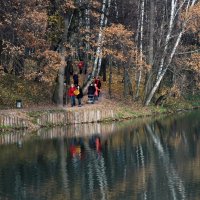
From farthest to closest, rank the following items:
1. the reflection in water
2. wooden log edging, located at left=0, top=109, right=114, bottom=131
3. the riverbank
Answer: the riverbank < wooden log edging, located at left=0, top=109, right=114, bottom=131 < the reflection in water

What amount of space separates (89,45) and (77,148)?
17.9 meters

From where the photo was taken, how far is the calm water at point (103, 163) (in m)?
21.7

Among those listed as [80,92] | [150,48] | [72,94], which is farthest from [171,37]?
[72,94]

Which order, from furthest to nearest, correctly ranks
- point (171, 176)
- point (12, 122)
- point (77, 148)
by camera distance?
point (12, 122) < point (77, 148) < point (171, 176)

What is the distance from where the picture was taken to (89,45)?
4969 centimetres

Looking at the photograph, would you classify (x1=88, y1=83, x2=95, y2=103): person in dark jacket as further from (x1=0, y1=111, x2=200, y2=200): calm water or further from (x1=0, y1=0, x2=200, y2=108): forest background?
(x1=0, y1=111, x2=200, y2=200): calm water

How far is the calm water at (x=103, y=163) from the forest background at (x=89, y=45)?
5891 mm

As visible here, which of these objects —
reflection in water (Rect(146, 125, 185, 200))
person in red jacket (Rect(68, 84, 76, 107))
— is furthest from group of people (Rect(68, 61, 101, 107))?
reflection in water (Rect(146, 125, 185, 200))

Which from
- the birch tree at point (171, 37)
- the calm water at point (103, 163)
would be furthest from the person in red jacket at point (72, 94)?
the birch tree at point (171, 37)

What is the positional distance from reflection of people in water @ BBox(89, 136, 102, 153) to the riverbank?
622 cm

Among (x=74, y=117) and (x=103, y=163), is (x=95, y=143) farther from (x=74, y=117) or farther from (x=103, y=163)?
(x=74, y=117)

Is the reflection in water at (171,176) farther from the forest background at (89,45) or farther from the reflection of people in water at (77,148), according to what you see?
the forest background at (89,45)

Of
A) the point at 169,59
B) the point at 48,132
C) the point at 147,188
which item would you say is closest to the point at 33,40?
the point at 48,132

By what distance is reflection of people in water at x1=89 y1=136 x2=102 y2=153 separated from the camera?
32875 millimetres
